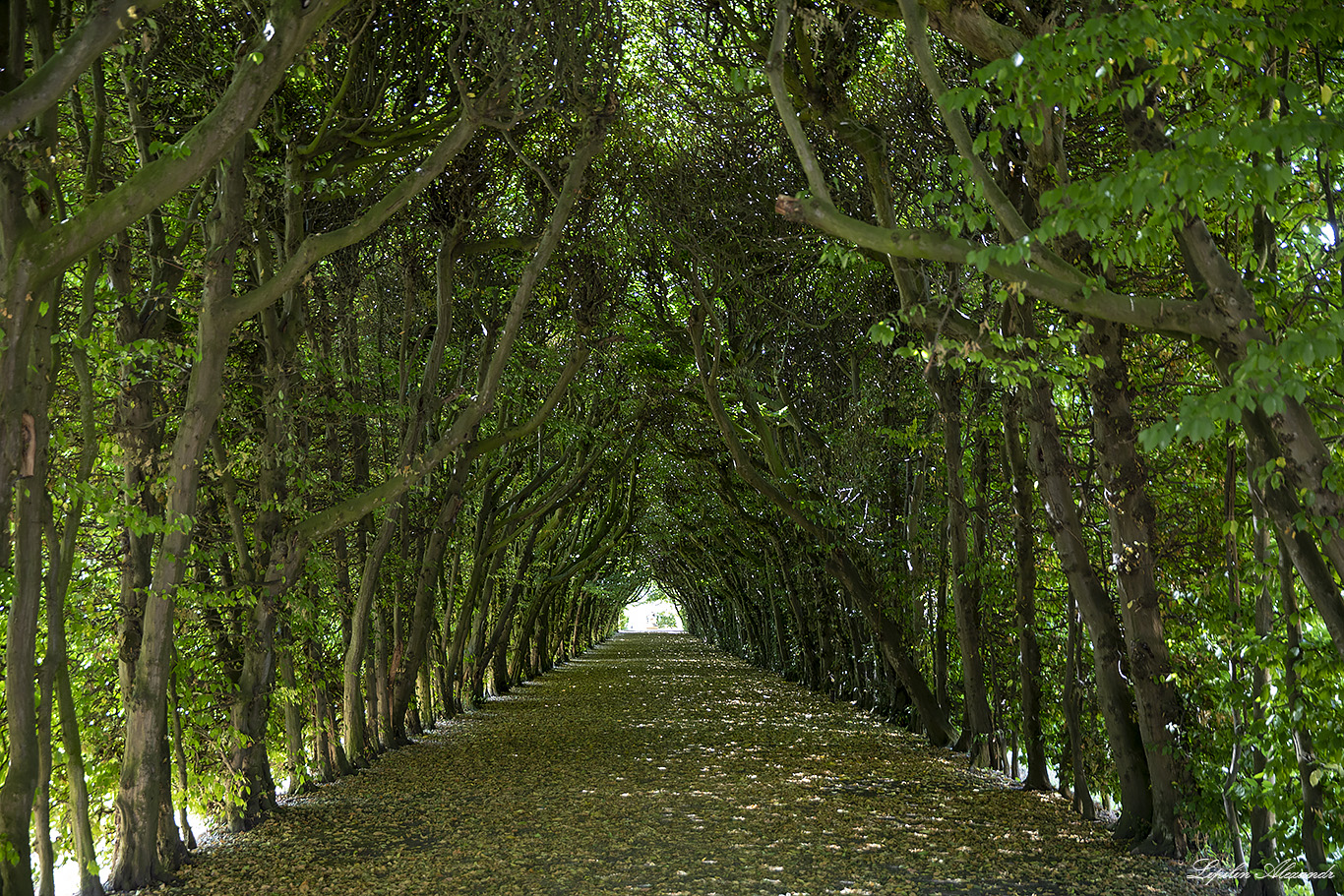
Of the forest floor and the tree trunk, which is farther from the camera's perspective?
the tree trunk

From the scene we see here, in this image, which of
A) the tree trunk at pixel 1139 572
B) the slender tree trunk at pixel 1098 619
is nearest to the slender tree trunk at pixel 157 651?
the slender tree trunk at pixel 1098 619

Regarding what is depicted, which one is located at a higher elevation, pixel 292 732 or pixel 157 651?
pixel 157 651

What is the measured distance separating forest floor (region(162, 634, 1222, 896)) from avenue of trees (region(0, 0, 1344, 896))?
0.58 meters

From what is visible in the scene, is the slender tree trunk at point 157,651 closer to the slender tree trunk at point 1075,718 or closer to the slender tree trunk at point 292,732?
the slender tree trunk at point 292,732

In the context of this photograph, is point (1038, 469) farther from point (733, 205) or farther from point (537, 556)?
point (537, 556)

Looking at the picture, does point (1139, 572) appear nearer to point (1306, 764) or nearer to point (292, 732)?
point (1306, 764)

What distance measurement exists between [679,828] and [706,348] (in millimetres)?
8376

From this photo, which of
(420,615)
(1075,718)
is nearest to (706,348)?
(420,615)

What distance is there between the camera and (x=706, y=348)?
48.0 feet

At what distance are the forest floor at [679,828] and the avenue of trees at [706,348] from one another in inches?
22.7

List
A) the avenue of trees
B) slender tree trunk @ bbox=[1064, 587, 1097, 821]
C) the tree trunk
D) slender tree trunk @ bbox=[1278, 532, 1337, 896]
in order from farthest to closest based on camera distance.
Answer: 1. slender tree trunk @ bbox=[1064, 587, 1097, 821]
2. the tree trunk
3. slender tree trunk @ bbox=[1278, 532, 1337, 896]
4. the avenue of trees

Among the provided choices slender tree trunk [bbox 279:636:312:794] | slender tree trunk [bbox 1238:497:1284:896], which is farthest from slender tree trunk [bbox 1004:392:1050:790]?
slender tree trunk [bbox 279:636:312:794]

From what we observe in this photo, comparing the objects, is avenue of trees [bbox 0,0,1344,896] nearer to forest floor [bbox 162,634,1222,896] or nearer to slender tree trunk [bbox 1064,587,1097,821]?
slender tree trunk [bbox 1064,587,1097,821]

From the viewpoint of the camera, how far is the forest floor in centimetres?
Answer: 615
